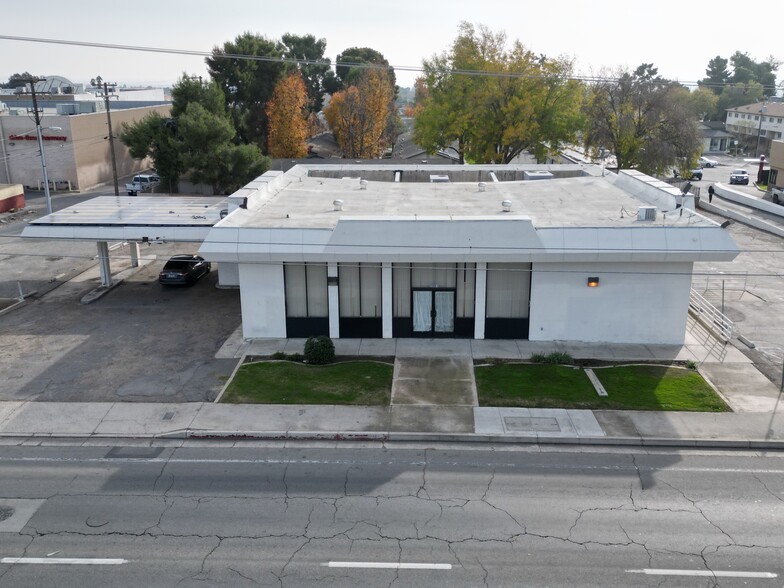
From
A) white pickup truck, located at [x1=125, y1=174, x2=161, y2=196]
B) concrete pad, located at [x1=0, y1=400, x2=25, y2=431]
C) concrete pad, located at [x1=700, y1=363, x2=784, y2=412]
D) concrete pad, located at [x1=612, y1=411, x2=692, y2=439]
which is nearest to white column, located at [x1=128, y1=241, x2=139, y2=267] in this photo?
concrete pad, located at [x1=0, y1=400, x2=25, y2=431]

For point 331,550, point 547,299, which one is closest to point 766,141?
point 547,299

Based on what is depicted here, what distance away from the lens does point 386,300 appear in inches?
1091

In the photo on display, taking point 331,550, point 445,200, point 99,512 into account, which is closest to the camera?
point 331,550

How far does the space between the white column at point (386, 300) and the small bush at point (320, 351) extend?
2.98 metres

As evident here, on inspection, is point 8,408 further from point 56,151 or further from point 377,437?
point 56,151

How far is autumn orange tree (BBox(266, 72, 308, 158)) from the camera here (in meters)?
69.6

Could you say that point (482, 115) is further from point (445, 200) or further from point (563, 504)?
point (563, 504)

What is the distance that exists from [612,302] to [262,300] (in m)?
13.8

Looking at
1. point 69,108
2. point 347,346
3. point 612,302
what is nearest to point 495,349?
point 612,302

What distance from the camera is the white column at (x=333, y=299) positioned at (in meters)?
27.3

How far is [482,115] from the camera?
59.3 metres

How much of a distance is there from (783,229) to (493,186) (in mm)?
25144

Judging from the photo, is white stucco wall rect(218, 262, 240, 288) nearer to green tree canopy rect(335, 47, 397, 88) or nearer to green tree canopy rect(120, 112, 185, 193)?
green tree canopy rect(120, 112, 185, 193)

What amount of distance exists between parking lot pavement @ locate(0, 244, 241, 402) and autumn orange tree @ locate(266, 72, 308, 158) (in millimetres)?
35752
